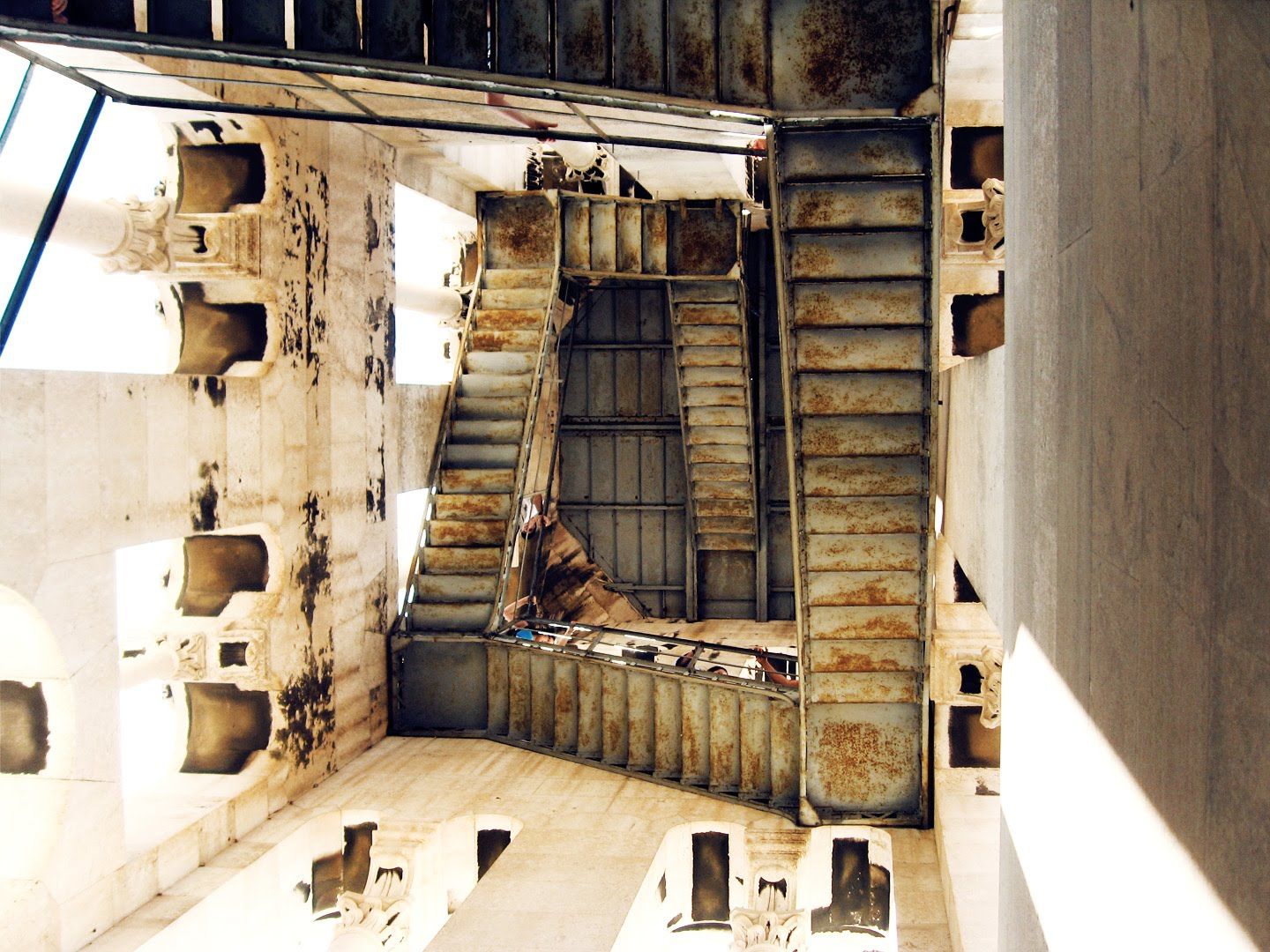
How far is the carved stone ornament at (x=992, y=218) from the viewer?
33.3 feet

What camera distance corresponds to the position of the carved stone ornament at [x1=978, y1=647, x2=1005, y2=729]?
425 inches

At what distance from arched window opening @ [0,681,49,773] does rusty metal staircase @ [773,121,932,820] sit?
286 inches

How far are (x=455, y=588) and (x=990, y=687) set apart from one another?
25.0ft

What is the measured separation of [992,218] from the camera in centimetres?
1029

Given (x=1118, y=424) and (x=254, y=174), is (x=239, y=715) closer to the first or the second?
(x=254, y=174)

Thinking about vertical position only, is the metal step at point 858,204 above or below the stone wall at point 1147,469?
above

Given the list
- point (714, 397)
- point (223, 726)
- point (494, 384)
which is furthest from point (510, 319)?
point (223, 726)

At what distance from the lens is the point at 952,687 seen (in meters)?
11.1

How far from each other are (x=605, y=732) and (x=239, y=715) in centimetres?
457

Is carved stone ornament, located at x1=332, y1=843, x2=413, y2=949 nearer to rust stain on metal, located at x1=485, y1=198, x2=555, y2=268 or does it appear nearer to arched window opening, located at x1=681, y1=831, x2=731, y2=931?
arched window opening, located at x1=681, y1=831, x2=731, y2=931

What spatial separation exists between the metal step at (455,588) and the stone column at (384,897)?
4.13 metres

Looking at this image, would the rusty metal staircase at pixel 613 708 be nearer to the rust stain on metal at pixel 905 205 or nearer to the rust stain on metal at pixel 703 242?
the rust stain on metal at pixel 905 205

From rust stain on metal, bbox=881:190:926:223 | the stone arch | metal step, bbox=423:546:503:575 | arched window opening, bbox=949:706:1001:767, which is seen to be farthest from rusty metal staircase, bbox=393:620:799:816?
the stone arch

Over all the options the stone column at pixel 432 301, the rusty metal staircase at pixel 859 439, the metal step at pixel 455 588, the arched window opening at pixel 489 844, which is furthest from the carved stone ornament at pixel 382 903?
the stone column at pixel 432 301
